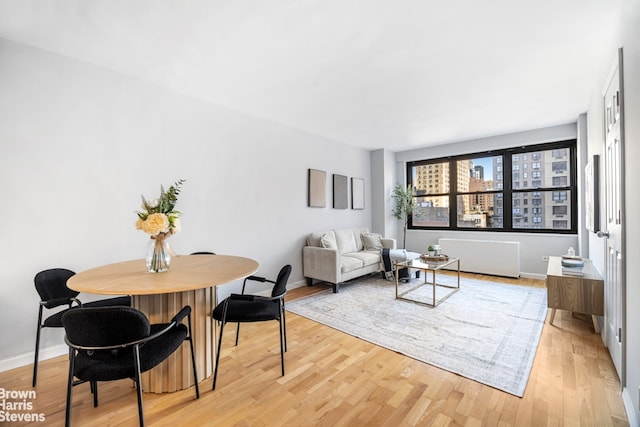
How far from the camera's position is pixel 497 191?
5465 millimetres

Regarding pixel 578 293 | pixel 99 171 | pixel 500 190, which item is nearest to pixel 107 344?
pixel 99 171

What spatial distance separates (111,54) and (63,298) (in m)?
2.04

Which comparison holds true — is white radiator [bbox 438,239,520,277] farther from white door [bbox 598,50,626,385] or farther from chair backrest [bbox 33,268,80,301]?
chair backrest [bbox 33,268,80,301]

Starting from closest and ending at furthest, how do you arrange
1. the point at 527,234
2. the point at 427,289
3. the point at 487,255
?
the point at 427,289
the point at 527,234
the point at 487,255

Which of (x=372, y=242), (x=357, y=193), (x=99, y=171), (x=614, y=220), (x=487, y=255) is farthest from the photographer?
(x=357, y=193)

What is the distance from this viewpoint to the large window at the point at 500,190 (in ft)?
16.1

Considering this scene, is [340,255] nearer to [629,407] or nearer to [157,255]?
[157,255]

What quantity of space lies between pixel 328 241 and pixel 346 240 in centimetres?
67

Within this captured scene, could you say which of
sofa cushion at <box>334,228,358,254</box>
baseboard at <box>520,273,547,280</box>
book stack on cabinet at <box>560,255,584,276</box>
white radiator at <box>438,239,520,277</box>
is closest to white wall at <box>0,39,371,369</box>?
sofa cushion at <box>334,228,358,254</box>

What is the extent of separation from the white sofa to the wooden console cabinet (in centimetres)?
239

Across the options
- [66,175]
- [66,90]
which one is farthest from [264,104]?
[66,175]

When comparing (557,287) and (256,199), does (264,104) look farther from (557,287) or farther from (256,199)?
(557,287)

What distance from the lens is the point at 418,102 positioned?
144 inches

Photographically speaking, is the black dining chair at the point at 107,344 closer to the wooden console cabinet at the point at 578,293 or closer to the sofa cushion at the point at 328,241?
the sofa cushion at the point at 328,241
